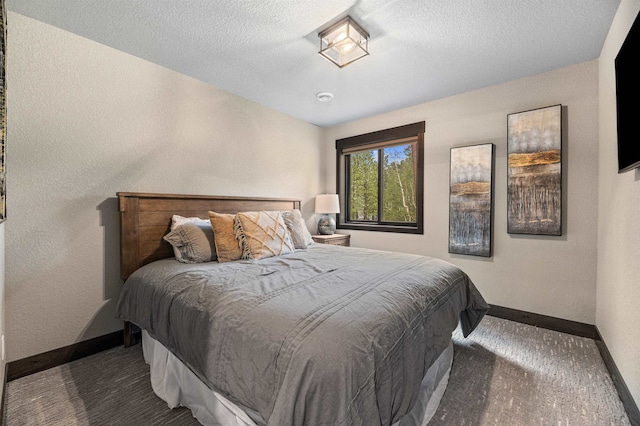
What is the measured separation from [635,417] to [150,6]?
358 cm

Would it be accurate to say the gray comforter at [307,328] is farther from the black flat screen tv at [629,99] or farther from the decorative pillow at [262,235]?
the black flat screen tv at [629,99]

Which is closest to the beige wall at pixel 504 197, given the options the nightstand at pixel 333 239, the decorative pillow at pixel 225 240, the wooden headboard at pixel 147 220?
the nightstand at pixel 333 239

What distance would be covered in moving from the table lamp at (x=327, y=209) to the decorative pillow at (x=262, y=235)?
1.47 m

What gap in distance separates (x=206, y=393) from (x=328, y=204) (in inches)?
111

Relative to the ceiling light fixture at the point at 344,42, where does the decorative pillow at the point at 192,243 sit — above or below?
below

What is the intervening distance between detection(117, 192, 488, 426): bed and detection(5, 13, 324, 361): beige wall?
0.78 ft

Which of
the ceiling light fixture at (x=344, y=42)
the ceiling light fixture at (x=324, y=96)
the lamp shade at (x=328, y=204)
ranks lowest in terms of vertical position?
the lamp shade at (x=328, y=204)

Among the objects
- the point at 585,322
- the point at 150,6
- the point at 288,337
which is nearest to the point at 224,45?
the point at 150,6

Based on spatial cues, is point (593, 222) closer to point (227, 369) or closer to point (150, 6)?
point (227, 369)

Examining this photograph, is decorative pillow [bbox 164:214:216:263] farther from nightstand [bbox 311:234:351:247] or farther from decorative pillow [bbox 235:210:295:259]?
nightstand [bbox 311:234:351:247]

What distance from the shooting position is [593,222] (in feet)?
7.54

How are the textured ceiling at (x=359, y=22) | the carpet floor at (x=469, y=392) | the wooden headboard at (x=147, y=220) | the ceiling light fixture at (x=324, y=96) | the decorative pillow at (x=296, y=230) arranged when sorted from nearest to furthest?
the carpet floor at (x=469, y=392), the textured ceiling at (x=359, y=22), the wooden headboard at (x=147, y=220), the decorative pillow at (x=296, y=230), the ceiling light fixture at (x=324, y=96)

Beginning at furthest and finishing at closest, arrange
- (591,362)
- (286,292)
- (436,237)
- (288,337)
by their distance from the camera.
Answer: (436,237) < (591,362) < (286,292) < (288,337)

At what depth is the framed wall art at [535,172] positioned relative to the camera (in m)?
2.40
